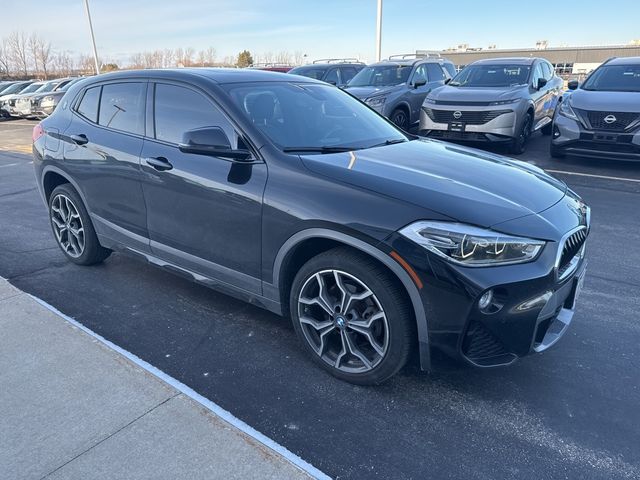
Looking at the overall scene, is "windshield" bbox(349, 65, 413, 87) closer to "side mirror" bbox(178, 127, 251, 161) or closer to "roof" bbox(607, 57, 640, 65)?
"roof" bbox(607, 57, 640, 65)

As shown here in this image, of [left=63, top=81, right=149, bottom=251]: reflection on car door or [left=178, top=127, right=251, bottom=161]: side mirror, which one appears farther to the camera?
[left=63, top=81, right=149, bottom=251]: reflection on car door

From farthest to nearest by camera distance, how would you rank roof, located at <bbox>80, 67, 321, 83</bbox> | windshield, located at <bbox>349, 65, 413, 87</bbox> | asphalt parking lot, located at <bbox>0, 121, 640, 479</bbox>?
windshield, located at <bbox>349, 65, 413, 87</bbox> → roof, located at <bbox>80, 67, 321, 83</bbox> → asphalt parking lot, located at <bbox>0, 121, 640, 479</bbox>

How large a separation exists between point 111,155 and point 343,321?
2379mm

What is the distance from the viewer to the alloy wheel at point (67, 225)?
4480 mm

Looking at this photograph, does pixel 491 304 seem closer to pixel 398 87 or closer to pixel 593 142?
pixel 593 142

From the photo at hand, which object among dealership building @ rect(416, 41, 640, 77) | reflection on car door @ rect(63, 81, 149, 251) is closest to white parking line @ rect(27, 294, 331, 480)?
reflection on car door @ rect(63, 81, 149, 251)

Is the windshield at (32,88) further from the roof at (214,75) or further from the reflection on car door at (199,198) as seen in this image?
the reflection on car door at (199,198)

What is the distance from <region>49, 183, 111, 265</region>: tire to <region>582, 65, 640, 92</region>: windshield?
869 cm

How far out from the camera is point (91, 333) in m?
3.31

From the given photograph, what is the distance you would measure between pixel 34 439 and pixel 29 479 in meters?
0.28

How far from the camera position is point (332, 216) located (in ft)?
8.63

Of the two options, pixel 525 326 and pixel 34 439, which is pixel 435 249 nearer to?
pixel 525 326

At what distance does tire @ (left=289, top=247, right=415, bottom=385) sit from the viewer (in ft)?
8.38

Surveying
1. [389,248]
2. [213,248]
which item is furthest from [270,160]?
[389,248]
